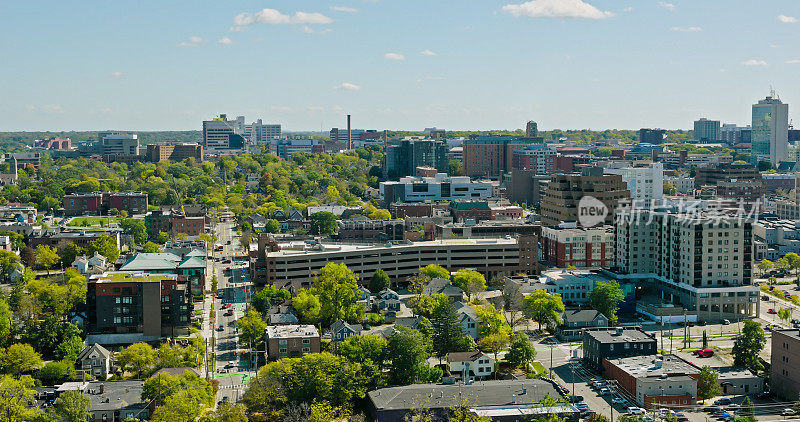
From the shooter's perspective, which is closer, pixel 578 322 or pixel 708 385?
pixel 708 385

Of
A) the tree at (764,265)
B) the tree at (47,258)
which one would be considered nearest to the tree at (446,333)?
the tree at (764,265)

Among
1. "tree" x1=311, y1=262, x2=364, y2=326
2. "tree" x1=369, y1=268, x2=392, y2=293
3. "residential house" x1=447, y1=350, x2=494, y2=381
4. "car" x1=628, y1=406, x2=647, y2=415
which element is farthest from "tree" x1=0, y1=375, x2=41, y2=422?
"tree" x1=369, y1=268, x2=392, y2=293

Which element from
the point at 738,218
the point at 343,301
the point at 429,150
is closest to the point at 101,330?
the point at 343,301

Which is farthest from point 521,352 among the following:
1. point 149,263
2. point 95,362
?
point 149,263

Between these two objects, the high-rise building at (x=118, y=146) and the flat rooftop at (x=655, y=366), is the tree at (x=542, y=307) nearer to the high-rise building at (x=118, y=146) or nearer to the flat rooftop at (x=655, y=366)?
the flat rooftop at (x=655, y=366)

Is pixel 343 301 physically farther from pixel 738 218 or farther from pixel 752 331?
pixel 738 218

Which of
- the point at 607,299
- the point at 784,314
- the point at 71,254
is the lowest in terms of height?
the point at 784,314

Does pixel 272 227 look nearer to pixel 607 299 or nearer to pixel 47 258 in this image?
pixel 47 258
